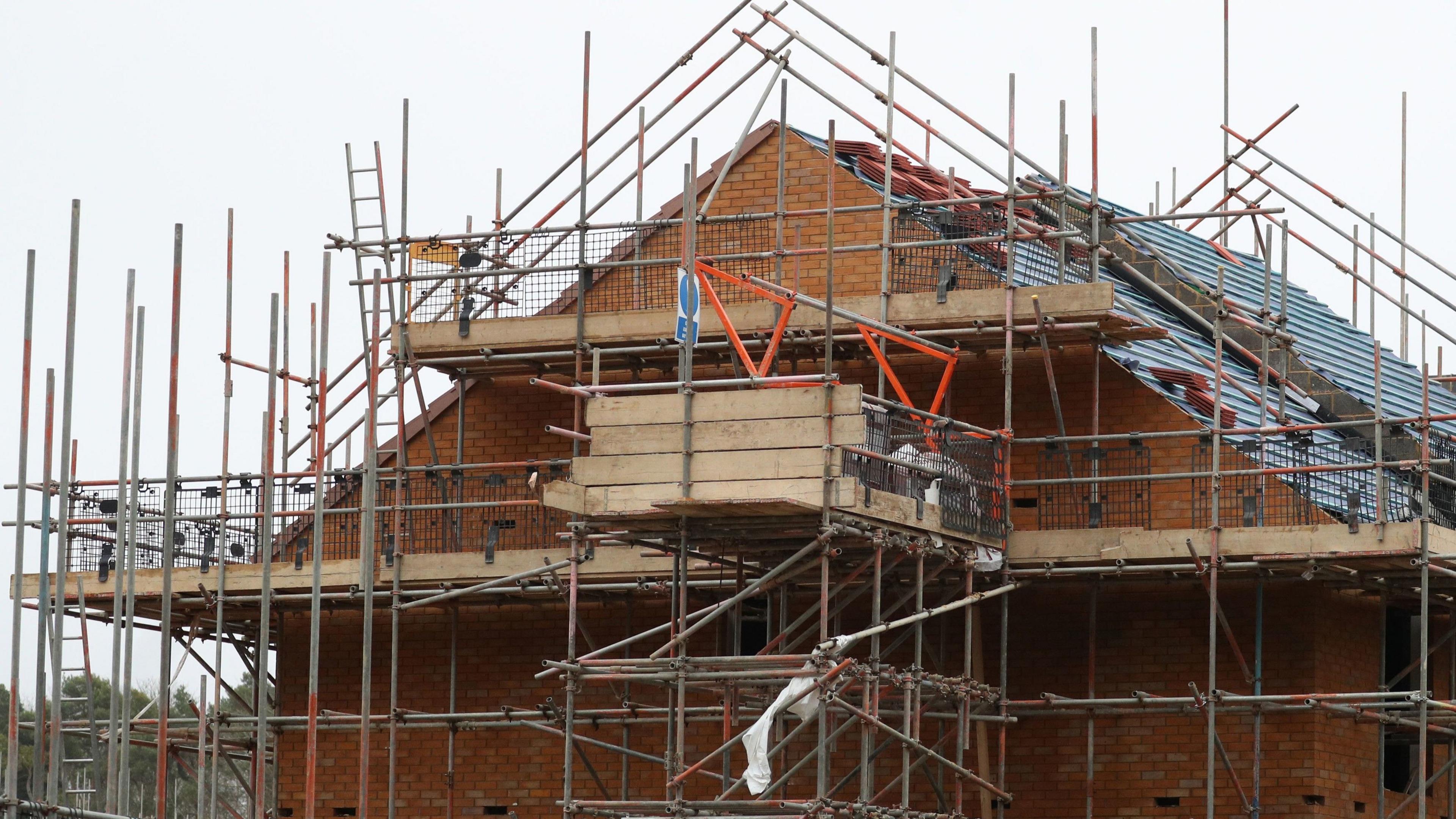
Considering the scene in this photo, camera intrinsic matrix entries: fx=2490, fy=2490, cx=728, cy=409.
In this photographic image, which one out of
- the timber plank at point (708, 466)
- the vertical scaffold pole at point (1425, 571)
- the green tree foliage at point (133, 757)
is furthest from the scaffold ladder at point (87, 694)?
the vertical scaffold pole at point (1425, 571)

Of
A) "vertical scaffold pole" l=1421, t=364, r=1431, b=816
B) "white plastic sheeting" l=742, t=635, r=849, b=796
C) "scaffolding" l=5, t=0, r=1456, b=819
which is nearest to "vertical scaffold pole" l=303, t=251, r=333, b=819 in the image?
"scaffolding" l=5, t=0, r=1456, b=819

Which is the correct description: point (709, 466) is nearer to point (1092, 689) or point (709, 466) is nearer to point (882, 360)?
point (882, 360)

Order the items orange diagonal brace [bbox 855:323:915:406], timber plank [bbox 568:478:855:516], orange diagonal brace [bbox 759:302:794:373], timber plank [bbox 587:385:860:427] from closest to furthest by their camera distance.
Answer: timber plank [bbox 568:478:855:516] < timber plank [bbox 587:385:860:427] < orange diagonal brace [bbox 759:302:794:373] < orange diagonal brace [bbox 855:323:915:406]

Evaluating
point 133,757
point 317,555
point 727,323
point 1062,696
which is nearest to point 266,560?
point 317,555

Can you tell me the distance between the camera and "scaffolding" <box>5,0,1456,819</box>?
2106cm

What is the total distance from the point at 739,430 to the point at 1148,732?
18.2ft

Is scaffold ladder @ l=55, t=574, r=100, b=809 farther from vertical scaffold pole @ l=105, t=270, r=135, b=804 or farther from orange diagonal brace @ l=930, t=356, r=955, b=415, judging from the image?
orange diagonal brace @ l=930, t=356, r=955, b=415

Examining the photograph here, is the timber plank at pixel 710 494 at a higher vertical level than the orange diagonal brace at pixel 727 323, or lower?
lower

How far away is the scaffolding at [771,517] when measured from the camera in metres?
21.1

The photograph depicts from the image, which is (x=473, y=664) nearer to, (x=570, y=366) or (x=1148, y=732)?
(x=570, y=366)

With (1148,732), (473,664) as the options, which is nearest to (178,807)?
(473,664)

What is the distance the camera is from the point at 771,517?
20.5m

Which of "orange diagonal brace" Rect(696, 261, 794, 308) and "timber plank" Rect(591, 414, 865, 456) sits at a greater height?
"orange diagonal brace" Rect(696, 261, 794, 308)

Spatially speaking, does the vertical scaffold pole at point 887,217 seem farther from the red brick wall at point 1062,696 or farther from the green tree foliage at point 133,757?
the green tree foliage at point 133,757
